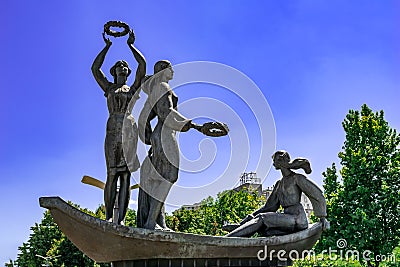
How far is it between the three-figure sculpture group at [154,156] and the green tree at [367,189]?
1110 centimetres

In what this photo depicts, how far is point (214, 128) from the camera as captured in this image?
7703mm

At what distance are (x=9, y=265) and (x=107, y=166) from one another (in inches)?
1102

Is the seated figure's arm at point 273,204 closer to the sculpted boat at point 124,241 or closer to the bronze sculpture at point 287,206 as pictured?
the bronze sculpture at point 287,206

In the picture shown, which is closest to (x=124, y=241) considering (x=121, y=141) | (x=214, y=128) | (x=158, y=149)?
(x=158, y=149)

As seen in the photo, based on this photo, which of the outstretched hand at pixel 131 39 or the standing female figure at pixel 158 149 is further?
the outstretched hand at pixel 131 39

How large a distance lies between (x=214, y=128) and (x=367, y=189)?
12.9 meters

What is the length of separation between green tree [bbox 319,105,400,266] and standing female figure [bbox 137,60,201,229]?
12681mm

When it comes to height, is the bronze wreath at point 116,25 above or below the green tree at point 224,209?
below

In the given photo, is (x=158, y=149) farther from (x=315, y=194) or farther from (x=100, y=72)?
(x=315, y=194)

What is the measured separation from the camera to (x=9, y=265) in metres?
32.2

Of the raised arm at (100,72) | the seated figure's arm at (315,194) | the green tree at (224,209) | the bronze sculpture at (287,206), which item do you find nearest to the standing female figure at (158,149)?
the raised arm at (100,72)

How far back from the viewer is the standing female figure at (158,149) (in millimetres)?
7609

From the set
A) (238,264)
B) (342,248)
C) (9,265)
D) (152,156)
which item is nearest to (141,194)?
(152,156)

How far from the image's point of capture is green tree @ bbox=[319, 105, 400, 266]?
18109 millimetres
